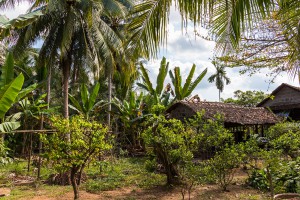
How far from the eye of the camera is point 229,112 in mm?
15375

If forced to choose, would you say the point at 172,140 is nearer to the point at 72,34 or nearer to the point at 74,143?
the point at 74,143

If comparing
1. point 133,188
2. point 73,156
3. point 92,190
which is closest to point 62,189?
point 92,190

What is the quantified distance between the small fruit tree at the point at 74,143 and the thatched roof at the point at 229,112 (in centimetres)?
760

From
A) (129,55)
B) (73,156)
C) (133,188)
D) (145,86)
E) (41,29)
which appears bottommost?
(133,188)

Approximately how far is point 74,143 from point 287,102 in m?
16.2

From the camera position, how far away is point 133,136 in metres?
18.0

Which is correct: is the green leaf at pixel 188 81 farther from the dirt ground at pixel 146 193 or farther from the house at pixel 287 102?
the dirt ground at pixel 146 193

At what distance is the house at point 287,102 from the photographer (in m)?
19.2

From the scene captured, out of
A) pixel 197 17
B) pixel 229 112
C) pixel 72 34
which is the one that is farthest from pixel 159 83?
pixel 197 17

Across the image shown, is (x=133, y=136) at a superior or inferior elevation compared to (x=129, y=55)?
inferior

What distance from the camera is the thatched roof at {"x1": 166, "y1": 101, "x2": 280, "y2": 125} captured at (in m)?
14.7

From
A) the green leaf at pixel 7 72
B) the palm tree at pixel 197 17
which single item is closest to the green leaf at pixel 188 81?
the green leaf at pixel 7 72

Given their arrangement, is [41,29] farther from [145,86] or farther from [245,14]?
[245,14]

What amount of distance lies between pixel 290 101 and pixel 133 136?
9.62 meters
